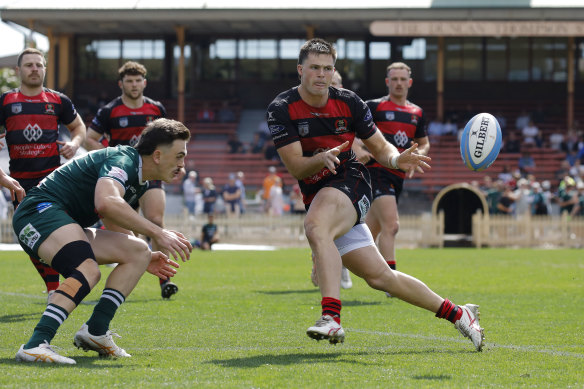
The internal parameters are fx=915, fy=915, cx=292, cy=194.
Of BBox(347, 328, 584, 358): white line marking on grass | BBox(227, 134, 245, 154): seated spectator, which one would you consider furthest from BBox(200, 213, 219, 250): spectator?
BBox(347, 328, 584, 358): white line marking on grass

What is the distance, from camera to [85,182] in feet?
19.1

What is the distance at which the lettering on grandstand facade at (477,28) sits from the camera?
33.3m

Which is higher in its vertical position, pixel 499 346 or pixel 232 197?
pixel 499 346

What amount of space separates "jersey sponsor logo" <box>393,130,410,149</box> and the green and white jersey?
17.0 ft

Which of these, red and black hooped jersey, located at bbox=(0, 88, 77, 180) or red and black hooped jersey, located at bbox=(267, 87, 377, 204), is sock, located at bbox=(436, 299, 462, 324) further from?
red and black hooped jersey, located at bbox=(0, 88, 77, 180)

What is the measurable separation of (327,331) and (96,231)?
1668 mm

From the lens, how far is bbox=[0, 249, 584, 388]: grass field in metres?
5.09

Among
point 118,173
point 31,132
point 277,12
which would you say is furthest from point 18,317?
point 277,12

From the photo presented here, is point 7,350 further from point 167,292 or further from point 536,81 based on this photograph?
point 536,81

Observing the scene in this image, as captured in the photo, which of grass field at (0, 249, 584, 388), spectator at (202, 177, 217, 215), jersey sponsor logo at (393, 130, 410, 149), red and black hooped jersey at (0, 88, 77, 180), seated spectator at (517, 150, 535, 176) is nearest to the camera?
grass field at (0, 249, 584, 388)

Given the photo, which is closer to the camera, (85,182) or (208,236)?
(85,182)

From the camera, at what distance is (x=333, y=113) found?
6.60 metres

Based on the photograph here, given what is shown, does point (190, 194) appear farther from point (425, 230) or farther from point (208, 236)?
point (425, 230)

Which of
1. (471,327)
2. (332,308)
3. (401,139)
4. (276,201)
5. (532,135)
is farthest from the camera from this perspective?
(532,135)
